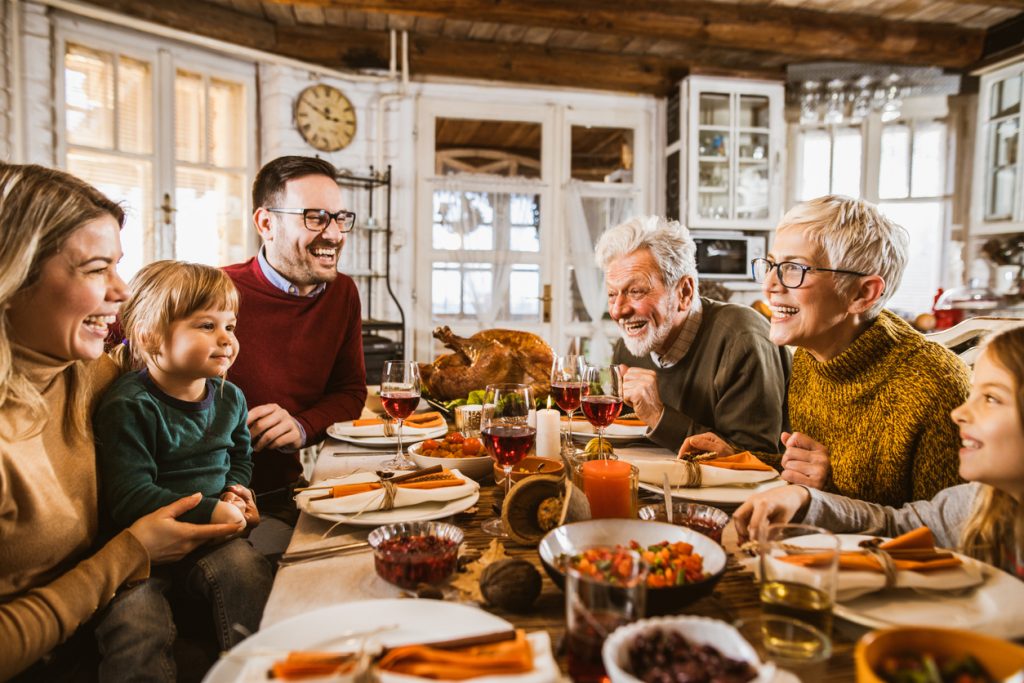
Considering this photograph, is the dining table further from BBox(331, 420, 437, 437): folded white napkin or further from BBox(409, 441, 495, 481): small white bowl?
BBox(331, 420, 437, 437): folded white napkin

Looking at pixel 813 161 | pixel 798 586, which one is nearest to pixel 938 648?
pixel 798 586

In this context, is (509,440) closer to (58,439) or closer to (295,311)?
(58,439)

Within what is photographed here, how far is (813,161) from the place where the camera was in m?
5.50

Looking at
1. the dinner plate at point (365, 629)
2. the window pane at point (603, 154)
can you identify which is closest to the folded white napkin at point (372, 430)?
the dinner plate at point (365, 629)

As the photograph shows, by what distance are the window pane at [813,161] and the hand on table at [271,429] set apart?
193 inches

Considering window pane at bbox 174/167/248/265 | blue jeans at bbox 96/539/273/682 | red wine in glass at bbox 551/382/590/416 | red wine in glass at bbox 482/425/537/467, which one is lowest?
blue jeans at bbox 96/539/273/682

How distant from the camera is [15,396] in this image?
1077 millimetres

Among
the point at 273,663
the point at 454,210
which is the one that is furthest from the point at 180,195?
the point at 273,663

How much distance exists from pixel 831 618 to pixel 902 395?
0.82 meters

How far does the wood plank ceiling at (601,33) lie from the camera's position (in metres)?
4.33

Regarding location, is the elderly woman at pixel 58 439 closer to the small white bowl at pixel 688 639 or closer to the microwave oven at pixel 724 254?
the small white bowl at pixel 688 639

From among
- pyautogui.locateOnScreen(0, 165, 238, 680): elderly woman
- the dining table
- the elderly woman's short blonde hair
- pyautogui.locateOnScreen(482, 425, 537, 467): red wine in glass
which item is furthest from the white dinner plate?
pyautogui.locateOnScreen(0, 165, 238, 680): elderly woman

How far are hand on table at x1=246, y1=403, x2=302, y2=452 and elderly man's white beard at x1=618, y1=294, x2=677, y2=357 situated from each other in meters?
1.09

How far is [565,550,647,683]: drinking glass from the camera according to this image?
27.0 inches
